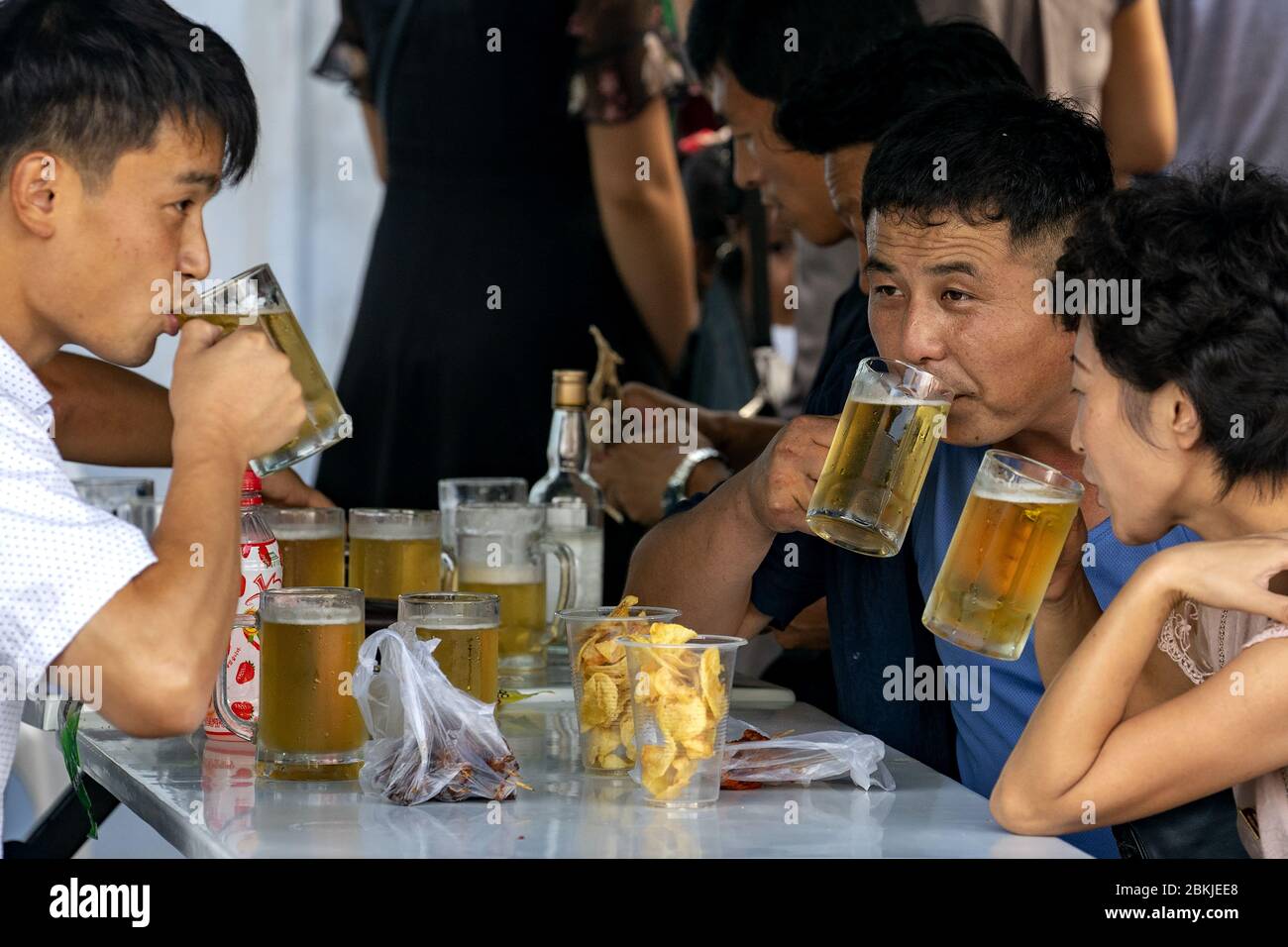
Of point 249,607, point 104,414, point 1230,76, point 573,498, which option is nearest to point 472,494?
point 573,498

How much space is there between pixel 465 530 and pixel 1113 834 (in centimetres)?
94

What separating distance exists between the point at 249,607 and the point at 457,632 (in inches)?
10.6

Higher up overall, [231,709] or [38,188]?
[38,188]

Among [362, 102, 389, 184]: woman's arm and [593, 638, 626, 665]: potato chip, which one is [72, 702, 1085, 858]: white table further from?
[362, 102, 389, 184]: woman's arm

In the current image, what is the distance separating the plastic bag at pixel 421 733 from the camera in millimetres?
1465

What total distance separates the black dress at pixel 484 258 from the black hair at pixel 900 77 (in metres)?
0.89

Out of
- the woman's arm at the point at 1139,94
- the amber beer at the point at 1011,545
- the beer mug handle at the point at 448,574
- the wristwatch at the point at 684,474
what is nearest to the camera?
the amber beer at the point at 1011,545

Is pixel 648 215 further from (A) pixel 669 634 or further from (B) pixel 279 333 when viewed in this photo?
(A) pixel 669 634

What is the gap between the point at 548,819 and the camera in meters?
1.42

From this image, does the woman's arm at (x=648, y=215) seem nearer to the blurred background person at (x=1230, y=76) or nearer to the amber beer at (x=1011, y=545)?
the blurred background person at (x=1230, y=76)

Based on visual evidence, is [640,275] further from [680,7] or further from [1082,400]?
[1082,400]

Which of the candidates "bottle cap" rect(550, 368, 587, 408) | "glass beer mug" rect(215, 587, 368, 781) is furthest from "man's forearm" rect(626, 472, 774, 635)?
"glass beer mug" rect(215, 587, 368, 781)

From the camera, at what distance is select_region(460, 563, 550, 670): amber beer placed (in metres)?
2.16

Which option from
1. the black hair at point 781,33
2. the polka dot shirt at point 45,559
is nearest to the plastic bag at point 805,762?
the polka dot shirt at point 45,559
